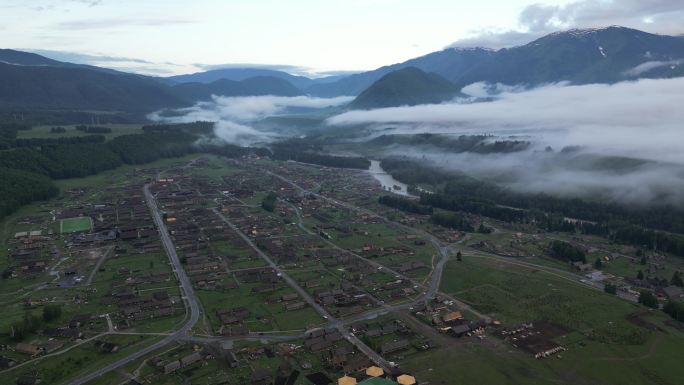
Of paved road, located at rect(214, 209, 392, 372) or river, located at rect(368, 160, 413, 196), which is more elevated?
paved road, located at rect(214, 209, 392, 372)

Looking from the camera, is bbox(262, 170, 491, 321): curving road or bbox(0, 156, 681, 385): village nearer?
bbox(0, 156, 681, 385): village

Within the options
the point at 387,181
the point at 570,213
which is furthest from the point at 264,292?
the point at 387,181

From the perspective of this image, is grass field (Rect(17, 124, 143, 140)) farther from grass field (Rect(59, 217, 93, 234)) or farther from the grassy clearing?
the grassy clearing

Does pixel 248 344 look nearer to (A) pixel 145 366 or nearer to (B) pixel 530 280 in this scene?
(A) pixel 145 366

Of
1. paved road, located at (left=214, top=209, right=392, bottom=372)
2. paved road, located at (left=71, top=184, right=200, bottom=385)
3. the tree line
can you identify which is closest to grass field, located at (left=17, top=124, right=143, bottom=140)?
paved road, located at (left=71, top=184, right=200, bottom=385)

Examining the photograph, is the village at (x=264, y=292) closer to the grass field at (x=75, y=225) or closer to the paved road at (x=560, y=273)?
the paved road at (x=560, y=273)

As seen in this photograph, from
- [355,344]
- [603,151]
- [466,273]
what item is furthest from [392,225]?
[603,151]
